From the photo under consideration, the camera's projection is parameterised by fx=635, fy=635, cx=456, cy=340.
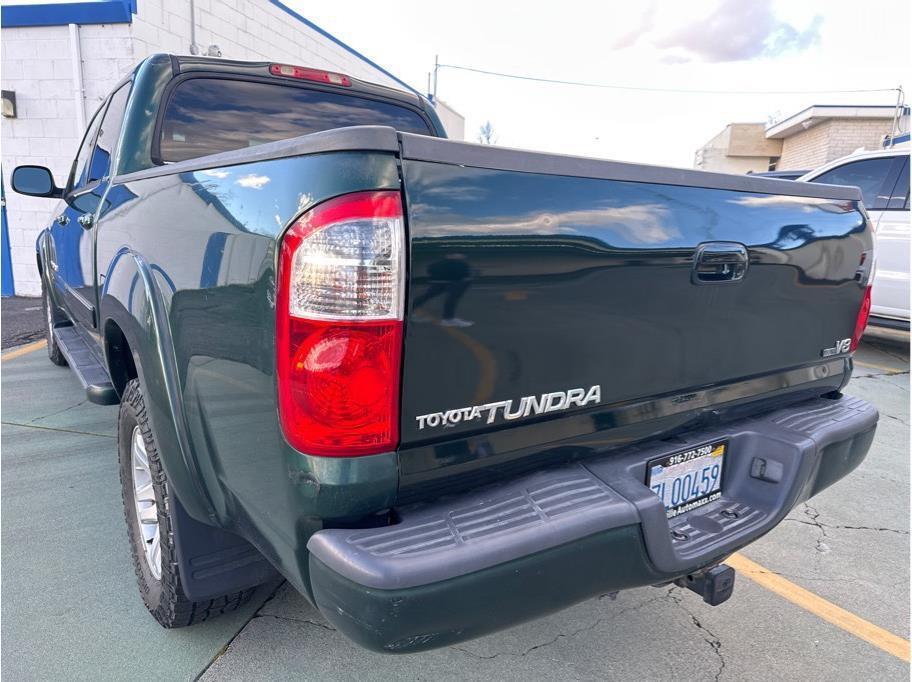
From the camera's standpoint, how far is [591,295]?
1671mm

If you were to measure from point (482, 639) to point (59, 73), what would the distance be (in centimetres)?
888

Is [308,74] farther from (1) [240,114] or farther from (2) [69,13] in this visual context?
(2) [69,13]

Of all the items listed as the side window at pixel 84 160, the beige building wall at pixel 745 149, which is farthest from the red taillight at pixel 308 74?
the beige building wall at pixel 745 149

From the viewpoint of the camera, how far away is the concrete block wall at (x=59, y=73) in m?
7.75

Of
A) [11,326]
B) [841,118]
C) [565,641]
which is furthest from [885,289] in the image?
[841,118]

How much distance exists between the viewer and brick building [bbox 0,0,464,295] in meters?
7.69

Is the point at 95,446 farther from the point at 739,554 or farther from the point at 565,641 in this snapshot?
the point at 739,554

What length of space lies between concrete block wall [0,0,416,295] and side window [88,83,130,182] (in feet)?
15.5

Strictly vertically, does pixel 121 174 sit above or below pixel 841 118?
below

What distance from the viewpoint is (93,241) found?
286 centimetres

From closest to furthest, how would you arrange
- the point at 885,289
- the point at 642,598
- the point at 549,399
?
1. the point at 549,399
2. the point at 642,598
3. the point at 885,289

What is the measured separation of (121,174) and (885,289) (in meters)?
7.47

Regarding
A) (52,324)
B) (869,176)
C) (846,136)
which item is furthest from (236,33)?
(846,136)

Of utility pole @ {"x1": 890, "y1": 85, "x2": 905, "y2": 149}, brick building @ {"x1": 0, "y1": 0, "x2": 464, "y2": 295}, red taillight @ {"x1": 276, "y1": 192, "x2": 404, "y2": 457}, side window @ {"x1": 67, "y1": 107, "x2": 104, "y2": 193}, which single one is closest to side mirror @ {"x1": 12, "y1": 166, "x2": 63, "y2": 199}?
side window @ {"x1": 67, "y1": 107, "x2": 104, "y2": 193}
